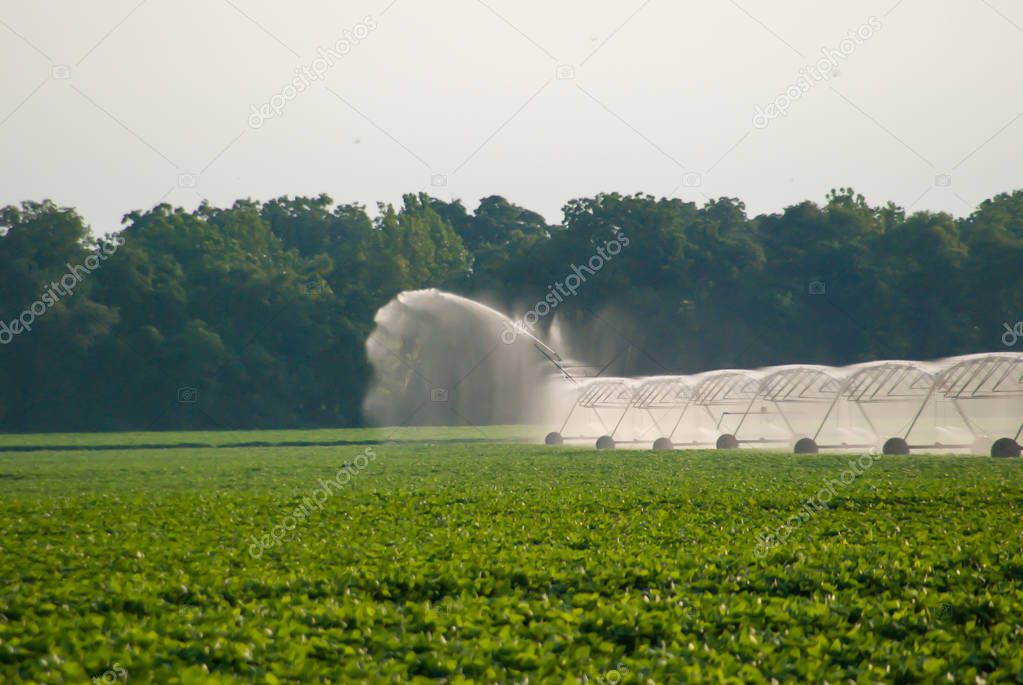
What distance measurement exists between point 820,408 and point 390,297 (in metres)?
39.4

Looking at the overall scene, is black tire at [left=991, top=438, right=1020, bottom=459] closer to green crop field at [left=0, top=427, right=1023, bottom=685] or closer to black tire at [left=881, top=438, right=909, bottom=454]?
black tire at [left=881, top=438, right=909, bottom=454]

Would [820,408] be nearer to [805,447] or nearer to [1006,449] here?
[805,447]

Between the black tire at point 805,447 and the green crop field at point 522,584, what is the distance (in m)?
14.8

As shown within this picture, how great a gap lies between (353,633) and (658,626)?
2.42 metres

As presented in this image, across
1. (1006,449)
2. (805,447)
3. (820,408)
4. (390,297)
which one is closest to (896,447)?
(805,447)

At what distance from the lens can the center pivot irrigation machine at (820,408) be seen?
3744cm

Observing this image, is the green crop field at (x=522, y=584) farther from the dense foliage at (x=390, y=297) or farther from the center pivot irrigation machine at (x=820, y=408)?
the dense foliage at (x=390, y=297)

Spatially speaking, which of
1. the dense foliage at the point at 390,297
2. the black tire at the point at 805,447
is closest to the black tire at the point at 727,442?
the black tire at the point at 805,447

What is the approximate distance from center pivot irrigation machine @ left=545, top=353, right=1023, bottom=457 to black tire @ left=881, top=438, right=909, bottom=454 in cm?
3

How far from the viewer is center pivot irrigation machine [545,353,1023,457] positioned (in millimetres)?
37438

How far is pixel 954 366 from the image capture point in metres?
36.0

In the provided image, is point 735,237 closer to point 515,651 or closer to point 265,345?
point 265,345

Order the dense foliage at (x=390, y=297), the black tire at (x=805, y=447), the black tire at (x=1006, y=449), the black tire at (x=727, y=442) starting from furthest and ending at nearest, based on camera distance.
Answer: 1. the dense foliage at (x=390, y=297)
2. the black tire at (x=727, y=442)
3. the black tire at (x=805, y=447)
4. the black tire at (x=1006, y=449)

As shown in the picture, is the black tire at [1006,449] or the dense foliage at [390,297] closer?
the black tire at [1006,449]
